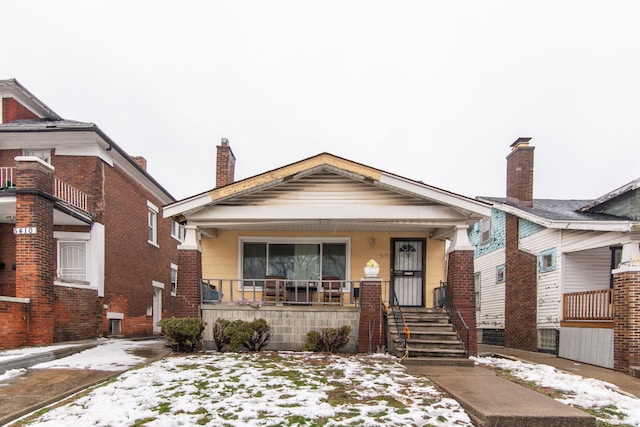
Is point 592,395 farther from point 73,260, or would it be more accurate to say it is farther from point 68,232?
point 68,232

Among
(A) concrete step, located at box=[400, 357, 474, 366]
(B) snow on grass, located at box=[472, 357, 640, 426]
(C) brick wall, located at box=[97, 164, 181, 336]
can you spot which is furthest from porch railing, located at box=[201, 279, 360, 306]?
(B) snow on grass, located at box=[472, 357, 640, 426]

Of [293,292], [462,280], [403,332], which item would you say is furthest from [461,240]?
[293,292]

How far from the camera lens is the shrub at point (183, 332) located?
363 inches

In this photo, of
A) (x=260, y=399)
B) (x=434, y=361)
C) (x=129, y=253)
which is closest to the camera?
(x=260, y=399)

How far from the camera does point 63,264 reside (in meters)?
13.3

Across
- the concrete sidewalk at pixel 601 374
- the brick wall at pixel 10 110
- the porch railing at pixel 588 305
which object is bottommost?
the concrete sidewalk at pixel 601 374

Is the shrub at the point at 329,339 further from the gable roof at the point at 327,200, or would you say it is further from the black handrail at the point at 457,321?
the gable roof at the point at 327,200

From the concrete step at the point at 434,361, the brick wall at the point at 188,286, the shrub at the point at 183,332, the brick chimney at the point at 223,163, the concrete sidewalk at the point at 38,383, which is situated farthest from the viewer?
the brick chimney at the point at 223,163

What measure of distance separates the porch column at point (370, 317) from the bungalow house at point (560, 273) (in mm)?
5351

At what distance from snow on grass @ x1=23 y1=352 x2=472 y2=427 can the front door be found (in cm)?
474

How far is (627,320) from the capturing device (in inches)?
349

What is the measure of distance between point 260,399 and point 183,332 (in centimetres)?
440

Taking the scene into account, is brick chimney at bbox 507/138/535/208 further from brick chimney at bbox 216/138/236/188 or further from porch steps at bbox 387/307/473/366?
brick chimney at bbox 216/138/236/188

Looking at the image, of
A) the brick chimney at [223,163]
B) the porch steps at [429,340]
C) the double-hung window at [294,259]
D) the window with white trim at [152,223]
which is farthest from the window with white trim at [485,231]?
the window with white trim at [152,223]
